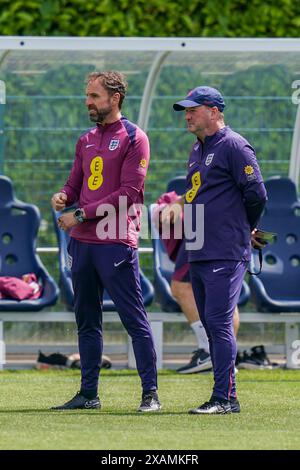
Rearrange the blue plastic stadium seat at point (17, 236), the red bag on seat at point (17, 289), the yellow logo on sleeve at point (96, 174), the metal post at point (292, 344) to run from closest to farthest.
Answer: the yellow logo on sleeve at point (96, 174) < the red bag on seat at point (17, 289) < the metal post at point (292, 344) < the blue plastic stadium seat at point (17, 236)

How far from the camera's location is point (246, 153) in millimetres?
8328

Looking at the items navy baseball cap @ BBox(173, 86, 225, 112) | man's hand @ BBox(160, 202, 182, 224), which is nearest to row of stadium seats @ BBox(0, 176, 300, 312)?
man's hand @ BBox(160, 202, 182, 224)

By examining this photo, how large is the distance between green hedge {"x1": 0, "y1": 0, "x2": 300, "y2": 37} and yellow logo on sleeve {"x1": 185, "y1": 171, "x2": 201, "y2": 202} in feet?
18.4

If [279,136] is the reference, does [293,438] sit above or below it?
below

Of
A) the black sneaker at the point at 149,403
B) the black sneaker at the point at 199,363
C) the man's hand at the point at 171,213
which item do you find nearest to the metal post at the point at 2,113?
the man's hand at the point at 171,213

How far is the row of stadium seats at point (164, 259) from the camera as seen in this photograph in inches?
473

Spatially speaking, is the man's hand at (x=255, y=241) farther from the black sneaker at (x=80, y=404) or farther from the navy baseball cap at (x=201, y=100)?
the black sneaker at (x=80, y=404)

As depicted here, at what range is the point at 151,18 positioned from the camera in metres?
14.0

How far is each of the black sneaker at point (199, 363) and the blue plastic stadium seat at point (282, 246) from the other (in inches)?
41.0

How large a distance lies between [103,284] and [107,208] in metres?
0.48

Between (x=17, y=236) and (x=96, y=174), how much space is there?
3972mm

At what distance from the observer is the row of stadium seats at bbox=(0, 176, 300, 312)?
39.4 ft
